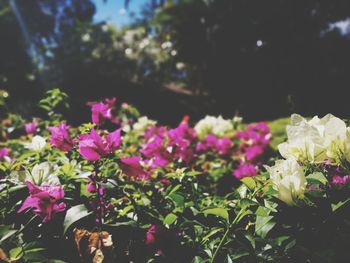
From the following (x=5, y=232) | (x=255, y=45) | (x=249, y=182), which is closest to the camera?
(x=5, y=232)

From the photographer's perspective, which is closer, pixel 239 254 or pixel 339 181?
pixel 239 254

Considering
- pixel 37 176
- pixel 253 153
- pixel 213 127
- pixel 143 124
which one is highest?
pixel 37 176

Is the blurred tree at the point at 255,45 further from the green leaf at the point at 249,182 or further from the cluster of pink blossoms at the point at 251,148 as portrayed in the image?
the green leaf at the point at 249,182

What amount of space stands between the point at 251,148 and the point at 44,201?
245cm

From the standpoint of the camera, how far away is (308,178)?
1072 millimetres

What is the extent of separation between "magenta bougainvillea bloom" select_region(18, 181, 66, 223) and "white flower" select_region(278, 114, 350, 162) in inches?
29.6

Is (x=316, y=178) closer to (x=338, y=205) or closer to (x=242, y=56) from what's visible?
(x=338, y=205)

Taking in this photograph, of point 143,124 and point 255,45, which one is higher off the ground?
point 255,45

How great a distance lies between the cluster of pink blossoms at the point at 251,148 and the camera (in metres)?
2.89

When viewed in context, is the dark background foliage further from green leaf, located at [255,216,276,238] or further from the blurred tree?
green leaf, located at [255,216,276,238]

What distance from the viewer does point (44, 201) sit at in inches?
44.0

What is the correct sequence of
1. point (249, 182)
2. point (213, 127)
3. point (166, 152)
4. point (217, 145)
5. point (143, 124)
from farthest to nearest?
point (213, 127) → point (143, 124) → point (217, 145) → point (166, 152) → point (249, 182)

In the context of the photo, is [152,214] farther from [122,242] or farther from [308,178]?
[308,178]

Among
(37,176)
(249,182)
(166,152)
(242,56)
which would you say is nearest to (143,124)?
(166,152)
